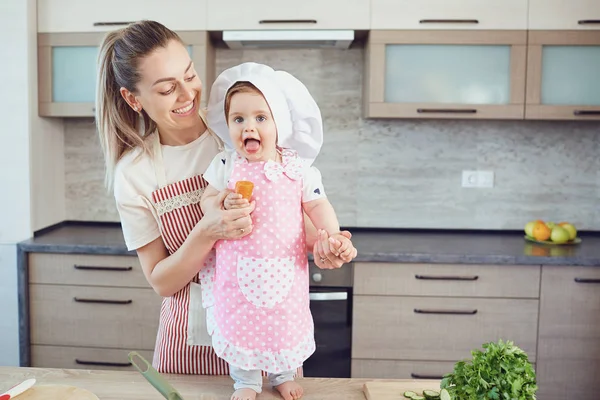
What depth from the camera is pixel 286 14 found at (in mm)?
2561

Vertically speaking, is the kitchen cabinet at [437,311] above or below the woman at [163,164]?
below

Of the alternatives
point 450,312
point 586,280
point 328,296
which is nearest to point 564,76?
point 586,280

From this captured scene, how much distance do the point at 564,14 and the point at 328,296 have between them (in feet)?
5.15

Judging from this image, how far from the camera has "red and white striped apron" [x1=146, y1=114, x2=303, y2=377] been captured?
49.4 inches

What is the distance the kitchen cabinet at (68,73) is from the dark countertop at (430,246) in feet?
1.89

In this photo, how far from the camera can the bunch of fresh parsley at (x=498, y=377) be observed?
34.4 inches

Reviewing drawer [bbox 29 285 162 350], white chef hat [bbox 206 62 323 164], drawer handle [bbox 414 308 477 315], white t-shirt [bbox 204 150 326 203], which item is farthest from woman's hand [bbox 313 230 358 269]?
drawer [bbox 29 285 162 350]

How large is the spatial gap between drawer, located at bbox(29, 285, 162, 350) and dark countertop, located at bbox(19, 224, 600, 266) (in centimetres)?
18

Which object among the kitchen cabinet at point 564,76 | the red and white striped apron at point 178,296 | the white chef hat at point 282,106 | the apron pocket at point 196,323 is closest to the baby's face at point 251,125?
the white chef hat at point 282,106

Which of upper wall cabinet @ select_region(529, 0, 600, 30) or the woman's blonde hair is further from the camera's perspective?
upper wall cabinet @ select_region(529, 0, 600, 30)

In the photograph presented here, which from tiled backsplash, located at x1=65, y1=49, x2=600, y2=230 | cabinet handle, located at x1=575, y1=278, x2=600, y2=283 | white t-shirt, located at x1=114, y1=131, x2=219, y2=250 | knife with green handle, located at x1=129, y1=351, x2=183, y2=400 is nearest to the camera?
knife with green handle, located at x1=129, y1=351, x2=183, y2=400

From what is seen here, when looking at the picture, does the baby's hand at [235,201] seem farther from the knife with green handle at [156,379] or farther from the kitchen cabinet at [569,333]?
the kitchen cabinet at [569,333]

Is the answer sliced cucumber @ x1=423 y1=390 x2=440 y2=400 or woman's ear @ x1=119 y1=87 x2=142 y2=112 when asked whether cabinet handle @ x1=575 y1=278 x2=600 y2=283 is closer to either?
sliced cucumber @ x1=423 y1=390 x2=440 y2=400

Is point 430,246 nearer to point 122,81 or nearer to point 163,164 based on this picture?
point 163,164
